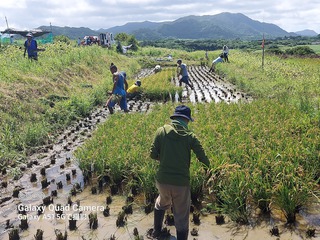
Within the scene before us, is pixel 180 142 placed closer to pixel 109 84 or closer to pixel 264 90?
pixel 264 90

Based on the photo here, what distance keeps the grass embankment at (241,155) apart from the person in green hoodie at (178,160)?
779 millimetres

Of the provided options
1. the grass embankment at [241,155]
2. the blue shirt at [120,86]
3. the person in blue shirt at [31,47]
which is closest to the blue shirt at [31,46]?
the person in blue shirt at [31,47]

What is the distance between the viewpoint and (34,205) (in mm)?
4578

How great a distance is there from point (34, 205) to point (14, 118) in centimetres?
400

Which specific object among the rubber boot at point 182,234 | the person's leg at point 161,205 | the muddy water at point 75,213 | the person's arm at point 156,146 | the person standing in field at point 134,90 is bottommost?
the muddy water at point 75,213

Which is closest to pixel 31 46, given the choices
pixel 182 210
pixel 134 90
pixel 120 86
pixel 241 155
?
pixel 134 90

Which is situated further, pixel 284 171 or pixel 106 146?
pixel 106 146

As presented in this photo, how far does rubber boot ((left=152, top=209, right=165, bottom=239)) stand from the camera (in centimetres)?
357

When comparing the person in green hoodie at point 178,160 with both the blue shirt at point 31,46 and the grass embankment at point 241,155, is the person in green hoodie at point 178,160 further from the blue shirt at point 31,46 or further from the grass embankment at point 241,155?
the blue shirt at point 31,46

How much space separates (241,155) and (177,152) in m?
1.89

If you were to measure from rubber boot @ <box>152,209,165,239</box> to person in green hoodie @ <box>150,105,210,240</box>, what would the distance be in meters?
0.23

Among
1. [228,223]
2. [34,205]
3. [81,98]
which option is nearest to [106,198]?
[34,205]

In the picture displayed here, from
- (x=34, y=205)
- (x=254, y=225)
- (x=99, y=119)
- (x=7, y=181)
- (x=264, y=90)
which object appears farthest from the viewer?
(x=264, y=90)

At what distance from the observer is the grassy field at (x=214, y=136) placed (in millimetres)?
4090
